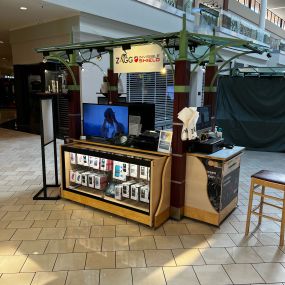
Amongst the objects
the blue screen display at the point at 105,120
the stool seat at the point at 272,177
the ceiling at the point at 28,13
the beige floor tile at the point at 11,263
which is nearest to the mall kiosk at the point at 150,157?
the blue screen display at the point at 105,120

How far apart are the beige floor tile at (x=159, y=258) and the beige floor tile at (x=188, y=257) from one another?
6 cm

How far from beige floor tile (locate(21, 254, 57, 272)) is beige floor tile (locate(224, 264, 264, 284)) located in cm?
159

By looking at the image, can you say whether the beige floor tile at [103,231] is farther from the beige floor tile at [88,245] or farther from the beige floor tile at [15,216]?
the beige floor tile at [15,216]

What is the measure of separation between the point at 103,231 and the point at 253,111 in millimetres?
5449

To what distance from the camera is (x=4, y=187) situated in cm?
432

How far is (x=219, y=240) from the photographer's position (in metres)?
2.92

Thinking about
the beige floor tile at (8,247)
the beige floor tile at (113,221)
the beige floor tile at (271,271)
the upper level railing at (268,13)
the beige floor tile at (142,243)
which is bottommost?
the beige floor tile at (271,271)

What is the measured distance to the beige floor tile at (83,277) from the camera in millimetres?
2246

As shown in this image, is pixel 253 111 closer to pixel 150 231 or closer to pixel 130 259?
pixel 150 231

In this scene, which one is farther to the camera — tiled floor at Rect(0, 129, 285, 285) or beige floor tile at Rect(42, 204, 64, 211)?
beige floor tile at Rect(42, 204, 64, 211)

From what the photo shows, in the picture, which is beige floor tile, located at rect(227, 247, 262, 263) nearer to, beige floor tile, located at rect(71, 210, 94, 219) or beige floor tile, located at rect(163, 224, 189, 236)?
beige floor tile, located at rect(163, 224, 189, 236)

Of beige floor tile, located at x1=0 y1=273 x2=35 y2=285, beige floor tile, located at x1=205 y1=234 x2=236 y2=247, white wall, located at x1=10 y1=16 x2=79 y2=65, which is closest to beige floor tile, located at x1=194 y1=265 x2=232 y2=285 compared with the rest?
beige floor tile, located at x1=205 y1=234 x2=236 y2=247

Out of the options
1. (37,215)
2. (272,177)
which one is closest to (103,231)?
(37,215)

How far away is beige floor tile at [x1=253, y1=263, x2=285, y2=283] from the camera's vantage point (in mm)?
2329
